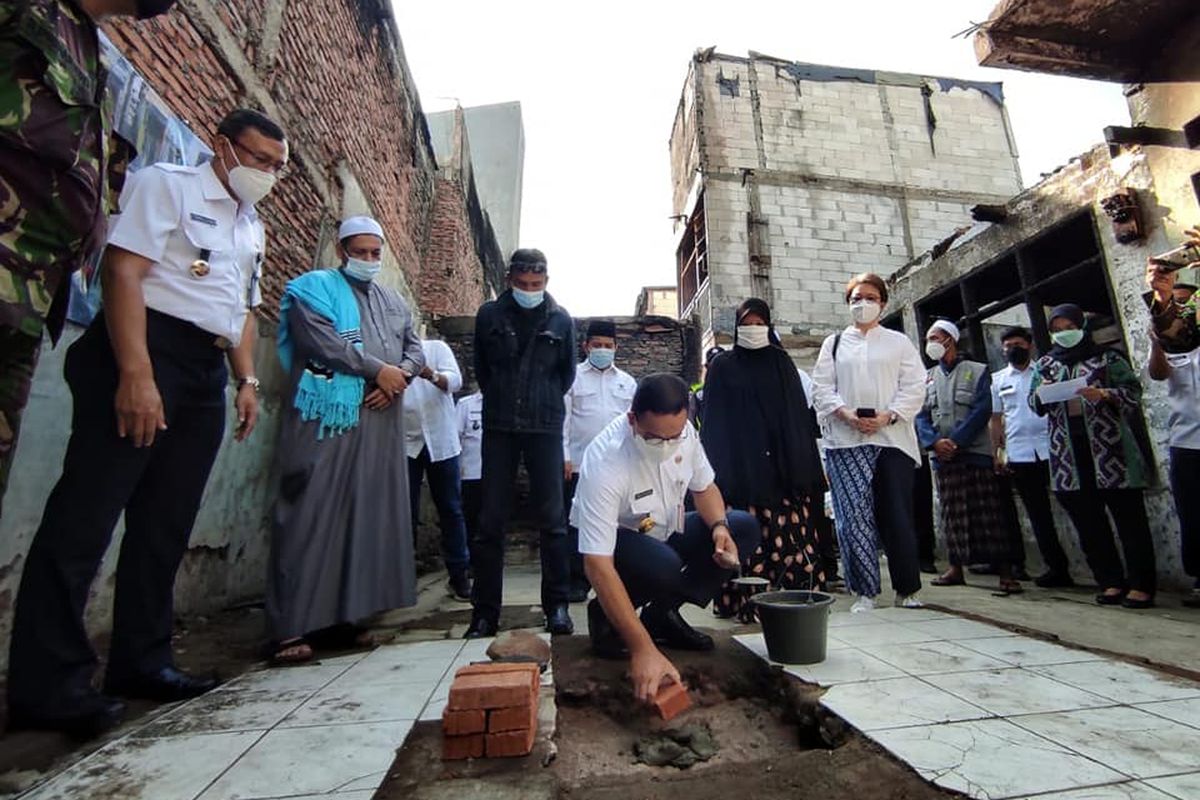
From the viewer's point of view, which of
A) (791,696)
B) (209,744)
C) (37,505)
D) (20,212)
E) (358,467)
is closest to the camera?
(20,212)

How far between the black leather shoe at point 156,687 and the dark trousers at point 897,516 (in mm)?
2774

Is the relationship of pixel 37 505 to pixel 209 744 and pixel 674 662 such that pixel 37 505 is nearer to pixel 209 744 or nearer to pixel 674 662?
pixel 209 744

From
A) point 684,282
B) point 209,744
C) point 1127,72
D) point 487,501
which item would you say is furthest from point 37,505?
point 684,282

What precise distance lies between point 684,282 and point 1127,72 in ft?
27.4

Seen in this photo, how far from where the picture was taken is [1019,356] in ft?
13.5

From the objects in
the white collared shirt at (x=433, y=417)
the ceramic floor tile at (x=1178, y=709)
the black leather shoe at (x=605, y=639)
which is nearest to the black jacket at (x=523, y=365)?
the black leather shoe at (x=605, y=639)

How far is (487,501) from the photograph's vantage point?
2.54 meters

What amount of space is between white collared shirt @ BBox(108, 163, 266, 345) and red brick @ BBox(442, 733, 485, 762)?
138cm

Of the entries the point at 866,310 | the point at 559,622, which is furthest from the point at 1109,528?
the point at 559,622

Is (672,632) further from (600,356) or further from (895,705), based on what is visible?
(600,356)

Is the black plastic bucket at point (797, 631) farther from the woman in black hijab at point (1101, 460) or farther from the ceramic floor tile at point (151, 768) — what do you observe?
the woman in black hijab at point (1101, 460)

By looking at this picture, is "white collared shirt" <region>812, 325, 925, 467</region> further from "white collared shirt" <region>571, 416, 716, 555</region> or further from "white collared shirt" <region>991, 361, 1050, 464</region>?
"white collared shirt" <region>991, 361, 1050, 464</region>

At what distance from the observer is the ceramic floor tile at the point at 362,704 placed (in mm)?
1481

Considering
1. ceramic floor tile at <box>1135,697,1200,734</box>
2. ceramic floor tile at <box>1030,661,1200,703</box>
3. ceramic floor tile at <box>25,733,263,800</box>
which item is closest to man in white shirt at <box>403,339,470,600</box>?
ceramic floor tile at <box>25,733,263,800</box>
